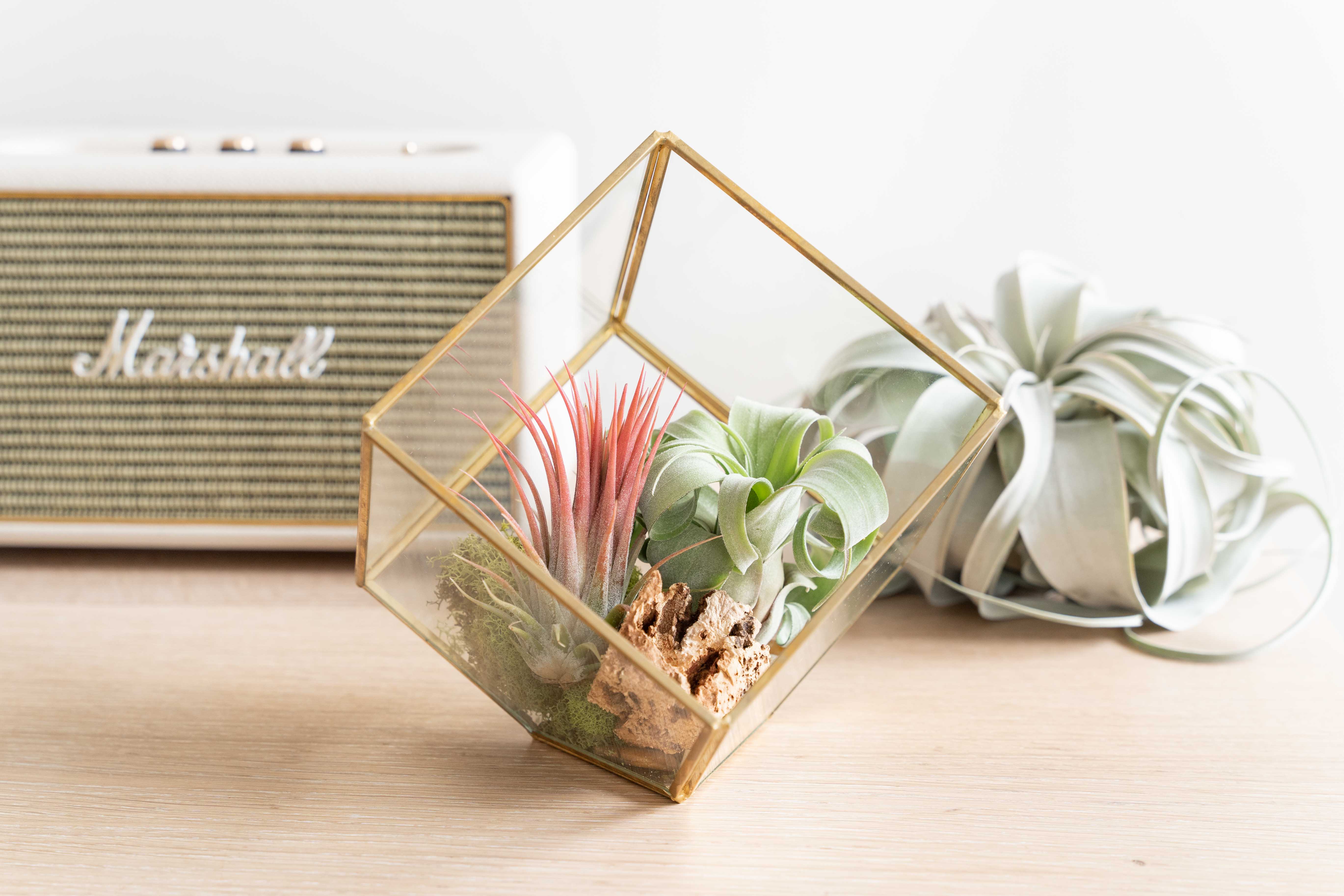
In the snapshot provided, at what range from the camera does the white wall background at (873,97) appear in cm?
70

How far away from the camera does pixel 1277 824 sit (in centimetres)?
42

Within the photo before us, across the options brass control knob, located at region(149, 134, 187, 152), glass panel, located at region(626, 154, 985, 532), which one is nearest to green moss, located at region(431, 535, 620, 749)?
glass panel, located at region(626, 154, 985, 532)

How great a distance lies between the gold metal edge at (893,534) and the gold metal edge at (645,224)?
0.18m

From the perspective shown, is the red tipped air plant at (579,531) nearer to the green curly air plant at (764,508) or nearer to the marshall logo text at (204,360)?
the green curly air plant at (764,508)

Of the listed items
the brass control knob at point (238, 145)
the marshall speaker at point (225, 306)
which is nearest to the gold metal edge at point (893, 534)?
the marshall speaker at point (225, 306)

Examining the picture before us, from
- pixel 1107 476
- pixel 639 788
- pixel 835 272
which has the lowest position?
pixel 639 788

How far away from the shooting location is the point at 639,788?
1.44 feet

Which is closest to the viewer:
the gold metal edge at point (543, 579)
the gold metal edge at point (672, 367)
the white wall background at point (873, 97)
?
the gold metal edge at point (543, 579)

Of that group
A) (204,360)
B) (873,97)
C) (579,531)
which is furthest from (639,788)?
(873,97)

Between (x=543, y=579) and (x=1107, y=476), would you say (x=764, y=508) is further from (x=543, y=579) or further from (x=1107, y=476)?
(x=1107, y=476)

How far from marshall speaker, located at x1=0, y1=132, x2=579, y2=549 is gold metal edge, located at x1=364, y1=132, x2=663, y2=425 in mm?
137

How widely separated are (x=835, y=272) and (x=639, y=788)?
25 centimetres

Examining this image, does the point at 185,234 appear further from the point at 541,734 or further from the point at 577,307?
the point at 541,734

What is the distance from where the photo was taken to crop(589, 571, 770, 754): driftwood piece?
1.21ft
